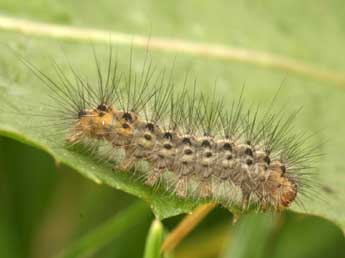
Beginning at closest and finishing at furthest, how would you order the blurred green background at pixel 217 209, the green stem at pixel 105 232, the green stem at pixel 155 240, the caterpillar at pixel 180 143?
the green stem at pixel 155 240 → the caterpillar at pixel 180 143 → the green stem at pixel 105 232 → the blurred green background at pixel 217 209

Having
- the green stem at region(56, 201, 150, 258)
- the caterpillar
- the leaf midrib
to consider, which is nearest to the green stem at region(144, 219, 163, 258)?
the caterpillar

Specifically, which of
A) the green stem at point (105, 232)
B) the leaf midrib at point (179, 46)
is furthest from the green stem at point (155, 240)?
the leaf midrib at point (179, 46)

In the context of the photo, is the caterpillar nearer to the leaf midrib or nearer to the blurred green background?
the leaf midrib

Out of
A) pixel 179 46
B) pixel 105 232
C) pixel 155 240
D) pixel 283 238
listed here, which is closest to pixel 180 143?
pixel 155 240

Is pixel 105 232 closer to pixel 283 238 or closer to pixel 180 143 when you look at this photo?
pixel 180 143

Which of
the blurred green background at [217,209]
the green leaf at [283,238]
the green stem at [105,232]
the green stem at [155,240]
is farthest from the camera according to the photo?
the blurred green background at [217,209]

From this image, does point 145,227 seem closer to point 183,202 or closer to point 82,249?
point 82,249

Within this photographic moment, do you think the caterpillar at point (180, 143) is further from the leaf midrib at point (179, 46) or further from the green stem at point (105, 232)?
the green stem at point (105, 232)
